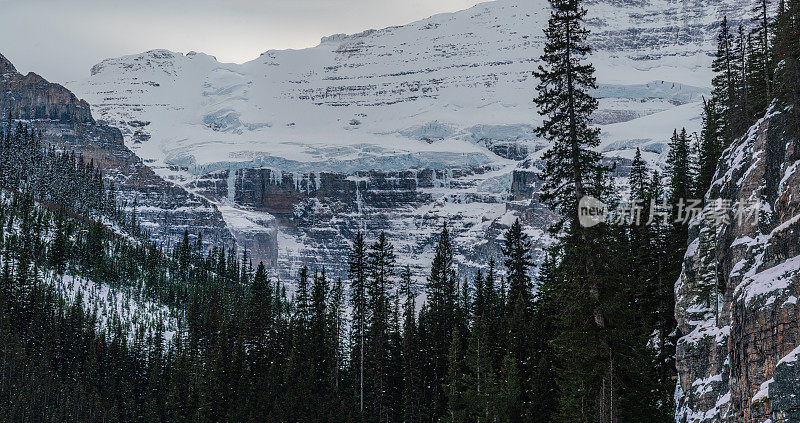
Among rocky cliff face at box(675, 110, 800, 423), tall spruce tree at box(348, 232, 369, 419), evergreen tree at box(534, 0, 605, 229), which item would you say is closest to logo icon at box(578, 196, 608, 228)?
evergreen tree at box(534, 0, 605, 229)

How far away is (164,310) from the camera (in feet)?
481

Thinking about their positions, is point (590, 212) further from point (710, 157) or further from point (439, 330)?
point (439, 330)

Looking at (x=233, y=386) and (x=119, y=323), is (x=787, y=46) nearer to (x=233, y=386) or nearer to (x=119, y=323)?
(x=233, y=386)

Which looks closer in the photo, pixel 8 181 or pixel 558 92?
pixel 558 92

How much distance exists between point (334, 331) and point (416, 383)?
54.3ft

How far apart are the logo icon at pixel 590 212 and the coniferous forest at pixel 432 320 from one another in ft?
1.04

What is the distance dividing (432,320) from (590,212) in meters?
42.6

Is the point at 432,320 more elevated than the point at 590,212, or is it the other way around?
the point at 590,212

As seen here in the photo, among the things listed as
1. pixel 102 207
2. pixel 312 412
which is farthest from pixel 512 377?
pixel 102 207

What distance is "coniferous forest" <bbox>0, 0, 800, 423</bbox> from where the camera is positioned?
89.6 feet

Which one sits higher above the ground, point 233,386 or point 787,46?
point 787,46

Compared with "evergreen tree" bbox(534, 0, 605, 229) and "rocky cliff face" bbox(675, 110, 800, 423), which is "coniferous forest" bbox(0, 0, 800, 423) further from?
"rocky cliff face" bbox(675, 110, 800, 423)

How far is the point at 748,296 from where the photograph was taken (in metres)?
28.7

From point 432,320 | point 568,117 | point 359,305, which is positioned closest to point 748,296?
point 568,117
